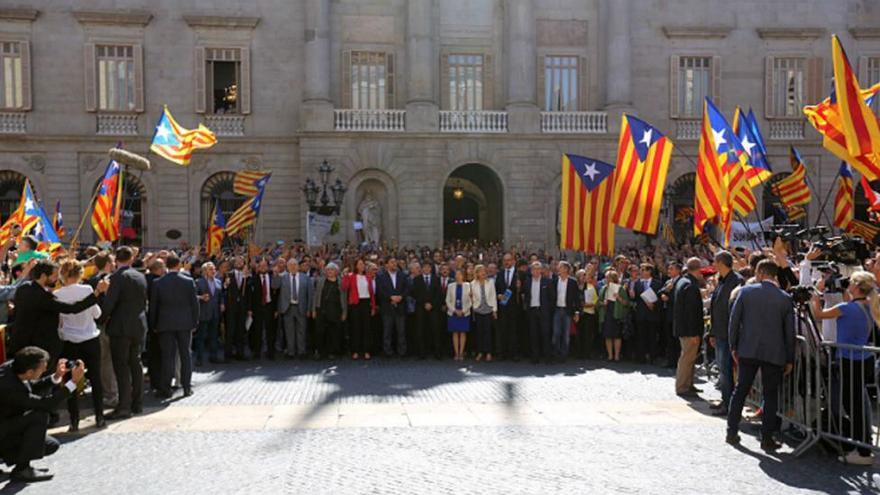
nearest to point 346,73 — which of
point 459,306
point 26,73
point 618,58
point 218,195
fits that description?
point 218,195

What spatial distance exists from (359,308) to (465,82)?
1789 centimetres

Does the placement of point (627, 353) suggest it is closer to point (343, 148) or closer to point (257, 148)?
point (343, 148)

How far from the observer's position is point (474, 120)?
101 ft

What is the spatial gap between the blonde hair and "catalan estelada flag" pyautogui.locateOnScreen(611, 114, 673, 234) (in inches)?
224

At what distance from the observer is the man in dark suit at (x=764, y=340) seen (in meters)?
8.34

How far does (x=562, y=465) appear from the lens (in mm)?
7703

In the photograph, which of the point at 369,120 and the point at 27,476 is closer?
the point at 27,476

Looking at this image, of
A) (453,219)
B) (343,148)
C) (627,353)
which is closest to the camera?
(627,353)

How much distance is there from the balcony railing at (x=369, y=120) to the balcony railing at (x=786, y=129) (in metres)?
15.7

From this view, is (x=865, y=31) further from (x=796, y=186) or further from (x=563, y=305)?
(x=563, y=305)

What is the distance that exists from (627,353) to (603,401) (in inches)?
183

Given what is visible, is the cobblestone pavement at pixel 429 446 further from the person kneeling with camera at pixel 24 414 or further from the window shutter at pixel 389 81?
the window shutter at pixel 389 81

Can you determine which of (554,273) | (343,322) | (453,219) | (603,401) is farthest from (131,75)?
(603,401)

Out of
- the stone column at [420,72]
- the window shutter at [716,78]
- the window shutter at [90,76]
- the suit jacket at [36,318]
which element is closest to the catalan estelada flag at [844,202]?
the window shutter at [716,78]
